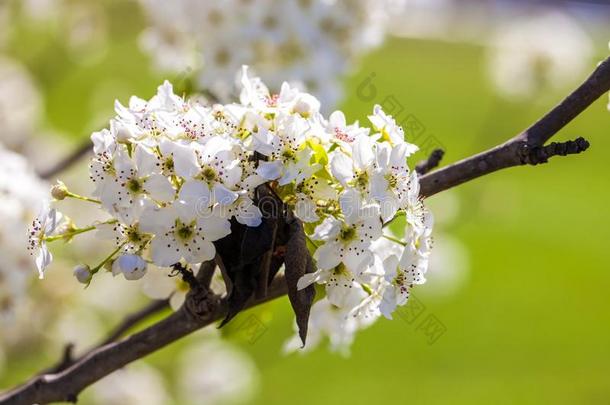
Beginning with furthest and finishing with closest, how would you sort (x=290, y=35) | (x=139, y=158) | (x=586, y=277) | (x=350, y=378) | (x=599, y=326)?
(x=586, y=277)
(x=599, y=326)
(x=350, y=378)
(x=290, y=35)
(x=139, y=158)

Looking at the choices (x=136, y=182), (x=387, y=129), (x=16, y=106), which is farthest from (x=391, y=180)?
(x=16, y=106)

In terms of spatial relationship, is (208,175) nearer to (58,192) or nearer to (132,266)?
(132,266)

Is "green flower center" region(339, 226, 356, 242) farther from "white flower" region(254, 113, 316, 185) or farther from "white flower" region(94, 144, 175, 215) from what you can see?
"white flower" region(94, 144, 175, 215)

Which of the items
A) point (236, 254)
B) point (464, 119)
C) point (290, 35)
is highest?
point (236, 254)

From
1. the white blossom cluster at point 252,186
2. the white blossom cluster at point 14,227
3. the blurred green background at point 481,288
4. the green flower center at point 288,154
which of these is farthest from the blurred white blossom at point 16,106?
the green flower center at point 288,154

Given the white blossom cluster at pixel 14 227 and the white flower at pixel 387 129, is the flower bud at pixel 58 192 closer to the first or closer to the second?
the white flower at pixel 387 129

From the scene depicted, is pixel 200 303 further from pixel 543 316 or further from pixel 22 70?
pixel 543 316

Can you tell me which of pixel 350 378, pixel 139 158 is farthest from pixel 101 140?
pixel 350 378
